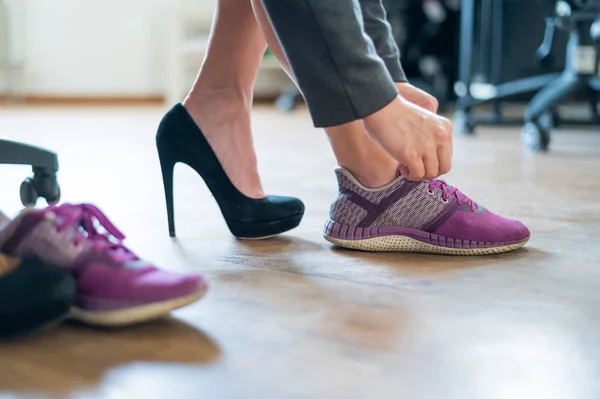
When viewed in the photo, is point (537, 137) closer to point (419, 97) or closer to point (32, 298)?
point (419, 97)

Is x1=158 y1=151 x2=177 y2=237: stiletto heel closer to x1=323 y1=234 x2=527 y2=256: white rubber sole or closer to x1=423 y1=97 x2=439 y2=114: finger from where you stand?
x1=323 y1=234 x2=527 y2=256: white rubber sole

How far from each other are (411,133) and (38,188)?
65cm

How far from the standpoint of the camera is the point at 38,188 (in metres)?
1.14

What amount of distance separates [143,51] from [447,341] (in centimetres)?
385

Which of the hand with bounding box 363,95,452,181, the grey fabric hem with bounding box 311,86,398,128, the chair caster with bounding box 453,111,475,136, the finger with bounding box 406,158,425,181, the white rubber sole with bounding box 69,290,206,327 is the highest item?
the grey fabric hem with bounding box 311,86,398,128

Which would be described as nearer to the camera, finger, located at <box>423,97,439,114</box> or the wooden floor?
the wooden floor

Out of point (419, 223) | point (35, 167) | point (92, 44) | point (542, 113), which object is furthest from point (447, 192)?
point (92, 44)

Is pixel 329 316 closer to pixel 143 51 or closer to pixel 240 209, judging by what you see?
pixel 240 209

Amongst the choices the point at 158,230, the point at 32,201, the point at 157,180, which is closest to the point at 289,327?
the point at 158,230

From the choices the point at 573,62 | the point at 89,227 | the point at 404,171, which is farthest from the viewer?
the point at 573,62

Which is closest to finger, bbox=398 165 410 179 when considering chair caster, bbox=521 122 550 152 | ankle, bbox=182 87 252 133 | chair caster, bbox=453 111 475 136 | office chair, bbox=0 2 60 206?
ankle, bbox=182 87 252 133

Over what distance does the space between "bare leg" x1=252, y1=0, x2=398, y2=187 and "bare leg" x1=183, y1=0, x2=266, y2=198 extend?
123 millimetres

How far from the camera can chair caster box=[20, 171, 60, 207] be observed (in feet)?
3.75

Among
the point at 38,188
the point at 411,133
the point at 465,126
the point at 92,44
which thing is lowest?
the point at 465,126
